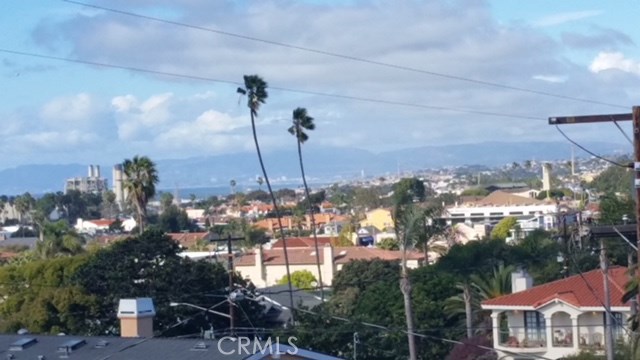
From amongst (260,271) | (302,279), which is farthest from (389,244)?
(302,279)

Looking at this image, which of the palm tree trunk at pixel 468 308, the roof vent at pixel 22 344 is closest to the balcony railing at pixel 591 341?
the palm tree trunk at pixel 468 308

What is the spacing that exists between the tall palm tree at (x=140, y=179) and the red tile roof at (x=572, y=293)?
37.4 m

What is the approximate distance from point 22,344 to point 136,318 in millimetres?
3329

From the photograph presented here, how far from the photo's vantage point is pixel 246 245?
404 ft

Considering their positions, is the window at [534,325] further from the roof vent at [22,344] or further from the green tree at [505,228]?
the green tree at [505,228]

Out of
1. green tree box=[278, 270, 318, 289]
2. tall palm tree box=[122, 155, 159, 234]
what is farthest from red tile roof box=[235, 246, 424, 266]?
tall palm tree box=[122, 155, 159, 234]

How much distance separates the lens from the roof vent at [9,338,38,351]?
2624 cm

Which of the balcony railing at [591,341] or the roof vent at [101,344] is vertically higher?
the roof vent at [101,344]

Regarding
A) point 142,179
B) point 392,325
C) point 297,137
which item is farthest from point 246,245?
point 392,325

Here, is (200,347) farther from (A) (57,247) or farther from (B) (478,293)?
(A) (57,247)

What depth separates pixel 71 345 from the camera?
2573 cm

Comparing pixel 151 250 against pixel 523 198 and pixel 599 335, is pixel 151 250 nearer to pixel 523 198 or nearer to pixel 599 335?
pixel 599 335

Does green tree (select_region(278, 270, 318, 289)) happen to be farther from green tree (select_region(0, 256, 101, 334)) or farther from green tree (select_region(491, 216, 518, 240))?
green tree (select_region(0, 256, 101, 334))

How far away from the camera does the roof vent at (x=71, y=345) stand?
83.5 feet
